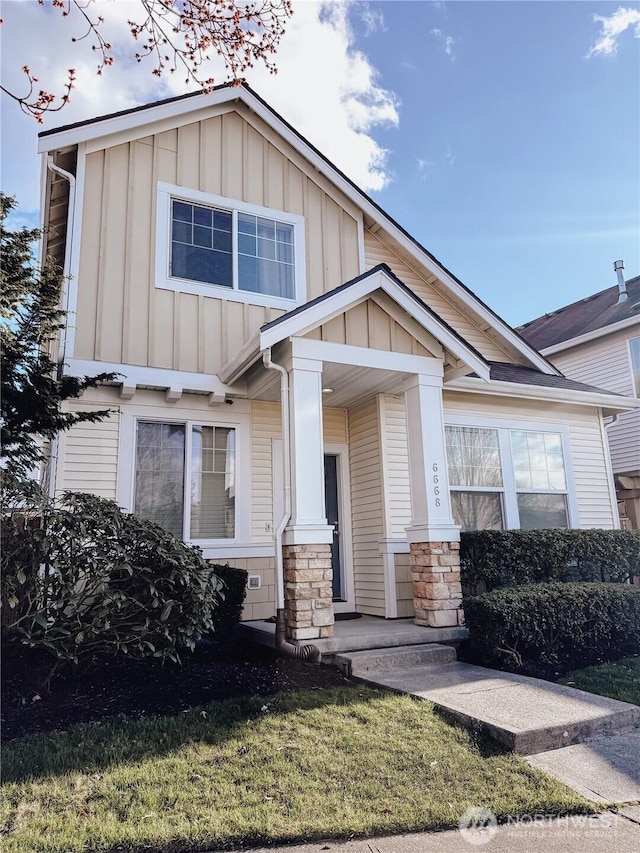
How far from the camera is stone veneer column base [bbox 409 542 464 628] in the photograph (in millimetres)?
6098

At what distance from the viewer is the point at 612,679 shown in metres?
5.14

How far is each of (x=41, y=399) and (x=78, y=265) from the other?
2.16 meters

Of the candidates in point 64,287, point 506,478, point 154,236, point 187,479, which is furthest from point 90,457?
point 506,478

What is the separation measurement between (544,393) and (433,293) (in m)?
2.47

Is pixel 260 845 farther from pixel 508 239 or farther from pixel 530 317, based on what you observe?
pixel 530 317

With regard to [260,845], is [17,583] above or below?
above

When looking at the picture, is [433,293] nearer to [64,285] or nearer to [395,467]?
[395,467]

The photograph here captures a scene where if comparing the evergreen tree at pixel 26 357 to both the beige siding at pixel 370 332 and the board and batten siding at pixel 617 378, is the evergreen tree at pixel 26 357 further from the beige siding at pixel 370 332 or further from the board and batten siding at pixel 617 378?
the board and batten siding at pixel 617 378

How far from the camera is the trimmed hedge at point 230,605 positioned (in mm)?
5918

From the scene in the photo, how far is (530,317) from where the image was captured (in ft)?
63.0

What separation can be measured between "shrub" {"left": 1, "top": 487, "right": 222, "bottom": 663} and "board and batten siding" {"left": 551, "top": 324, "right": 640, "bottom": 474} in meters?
11.6

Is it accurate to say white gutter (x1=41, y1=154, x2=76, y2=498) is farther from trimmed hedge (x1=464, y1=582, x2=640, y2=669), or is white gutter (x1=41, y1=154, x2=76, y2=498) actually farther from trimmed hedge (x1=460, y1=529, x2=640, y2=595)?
trimmed hedge (x1=460, y1=529, x2=640, y2=595)

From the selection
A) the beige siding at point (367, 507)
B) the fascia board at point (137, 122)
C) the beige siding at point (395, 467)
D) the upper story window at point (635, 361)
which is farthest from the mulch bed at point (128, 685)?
the upper story window at point (635, 361)

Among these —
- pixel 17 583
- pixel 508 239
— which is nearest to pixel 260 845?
pixel 17 583
